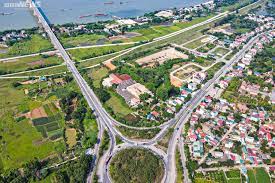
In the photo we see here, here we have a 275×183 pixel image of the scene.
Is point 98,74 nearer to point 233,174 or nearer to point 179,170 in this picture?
point 179,170

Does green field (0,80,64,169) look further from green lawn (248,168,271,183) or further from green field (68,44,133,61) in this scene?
green lawn (248,168,271,183)

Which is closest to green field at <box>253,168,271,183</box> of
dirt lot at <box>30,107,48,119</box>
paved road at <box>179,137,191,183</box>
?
paved road at <box>179,137,191,183</box>

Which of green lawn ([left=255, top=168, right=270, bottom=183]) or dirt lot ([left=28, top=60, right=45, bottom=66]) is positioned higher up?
dirt lot ([left=28, top=60, right=45, bottom=66])

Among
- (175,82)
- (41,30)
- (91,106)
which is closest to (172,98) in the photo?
(175,82)

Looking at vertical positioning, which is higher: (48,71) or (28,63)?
(28,63)

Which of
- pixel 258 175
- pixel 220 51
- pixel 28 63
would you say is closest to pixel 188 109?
pixel 258 175

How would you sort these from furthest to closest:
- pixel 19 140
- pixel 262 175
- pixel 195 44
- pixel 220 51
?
pixel 195 44, pixel 220 51, pixel 19 140, pixel 262 175
